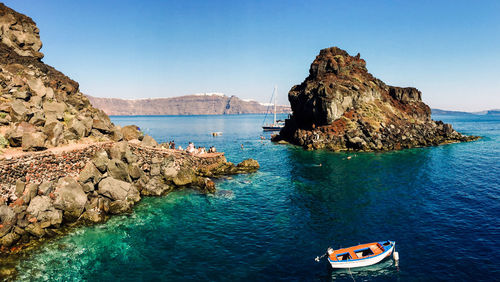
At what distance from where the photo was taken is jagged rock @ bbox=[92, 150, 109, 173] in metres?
32.1

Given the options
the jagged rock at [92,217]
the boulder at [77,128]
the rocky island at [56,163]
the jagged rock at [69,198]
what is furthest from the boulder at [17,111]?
the jagged rock at [92,217]

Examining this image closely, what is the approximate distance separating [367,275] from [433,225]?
13.2 meters

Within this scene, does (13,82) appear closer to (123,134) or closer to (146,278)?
(123,134)

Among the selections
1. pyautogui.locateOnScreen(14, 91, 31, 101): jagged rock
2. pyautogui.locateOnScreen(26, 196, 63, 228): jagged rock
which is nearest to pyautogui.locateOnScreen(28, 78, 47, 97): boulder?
pyautogui.locateOnScreen(14, 91, 31, 101): jagged rock

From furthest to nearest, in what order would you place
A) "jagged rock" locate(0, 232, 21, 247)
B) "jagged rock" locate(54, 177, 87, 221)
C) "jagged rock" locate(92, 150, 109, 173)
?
"jagged rock" locate(92, 150, 109, 173) → "jagged rock" locate(54, 177, 87, 221) → "jagged rock" locate(0, 232, 21, 247)

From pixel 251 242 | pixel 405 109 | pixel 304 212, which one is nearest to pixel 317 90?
pixel 405 109

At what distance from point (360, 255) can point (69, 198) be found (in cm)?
2972

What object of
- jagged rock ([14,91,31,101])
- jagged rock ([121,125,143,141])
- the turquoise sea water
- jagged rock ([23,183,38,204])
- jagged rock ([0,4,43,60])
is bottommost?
the turquoise sea water

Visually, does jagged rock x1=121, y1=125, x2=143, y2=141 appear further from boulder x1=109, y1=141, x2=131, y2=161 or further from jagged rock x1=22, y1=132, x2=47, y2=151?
jagged rock x1=22, y1=132, x2=47, y2=151

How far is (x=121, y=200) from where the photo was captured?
3091 cm

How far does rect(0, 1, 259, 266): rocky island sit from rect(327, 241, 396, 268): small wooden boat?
2205 cm

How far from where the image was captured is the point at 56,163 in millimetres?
29562

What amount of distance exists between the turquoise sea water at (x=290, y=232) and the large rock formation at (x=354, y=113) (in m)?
29.8

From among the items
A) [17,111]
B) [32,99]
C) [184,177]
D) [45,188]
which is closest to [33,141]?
[17,111]
